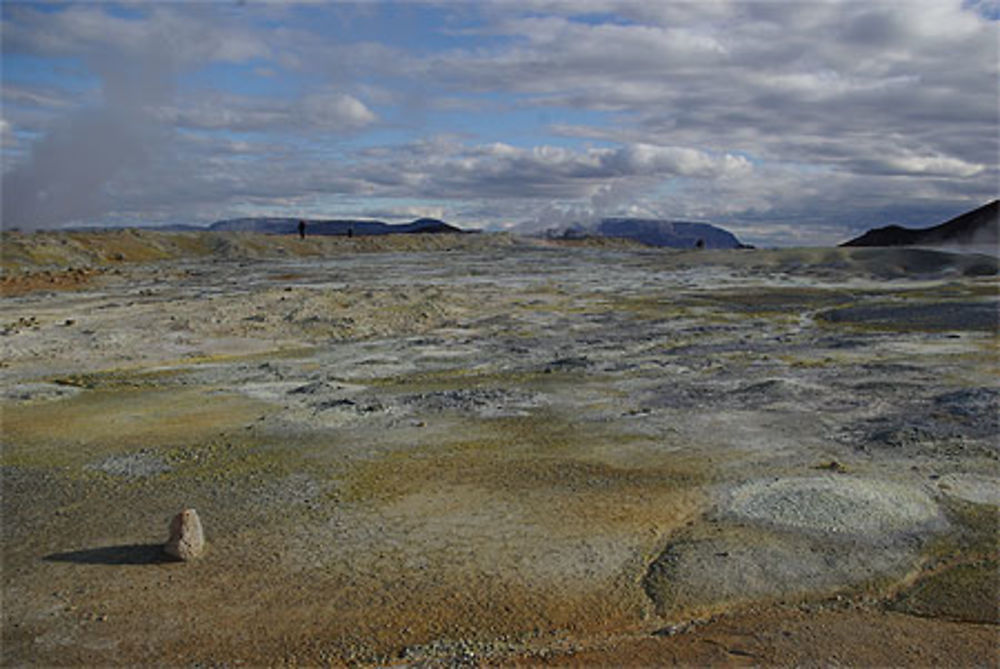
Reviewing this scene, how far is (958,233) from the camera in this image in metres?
63.8

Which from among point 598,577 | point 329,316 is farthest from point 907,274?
point 598,577

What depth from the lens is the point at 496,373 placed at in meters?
14.5

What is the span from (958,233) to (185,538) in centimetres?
Result: 6845

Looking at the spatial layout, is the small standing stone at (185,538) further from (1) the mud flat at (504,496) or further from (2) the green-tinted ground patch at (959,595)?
(2) the green-tinted ground patch at (959,595)

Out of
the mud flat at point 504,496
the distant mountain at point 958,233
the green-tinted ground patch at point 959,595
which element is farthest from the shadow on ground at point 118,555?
the distant mountain at point 958,233

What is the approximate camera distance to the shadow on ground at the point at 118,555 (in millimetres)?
6809

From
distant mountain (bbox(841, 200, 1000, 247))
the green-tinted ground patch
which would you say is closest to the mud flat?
the green-tinted ground patch

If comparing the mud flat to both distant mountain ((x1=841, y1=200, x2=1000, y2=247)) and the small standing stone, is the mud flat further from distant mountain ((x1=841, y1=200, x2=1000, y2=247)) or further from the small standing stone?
distant mountain ((x1=841, y1=200, x2=1000, y2=247))

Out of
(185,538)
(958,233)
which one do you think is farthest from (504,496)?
(958,233)

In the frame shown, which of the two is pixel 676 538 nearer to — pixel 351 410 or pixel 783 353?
pixel 351 410

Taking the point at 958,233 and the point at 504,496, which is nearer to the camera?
the point at 504,496

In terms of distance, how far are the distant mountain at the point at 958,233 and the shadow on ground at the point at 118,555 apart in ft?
202

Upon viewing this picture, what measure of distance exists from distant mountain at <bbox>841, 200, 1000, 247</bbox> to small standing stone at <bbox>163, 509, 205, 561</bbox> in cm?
6141

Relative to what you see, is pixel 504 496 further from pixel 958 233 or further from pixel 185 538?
pixel 958 233
